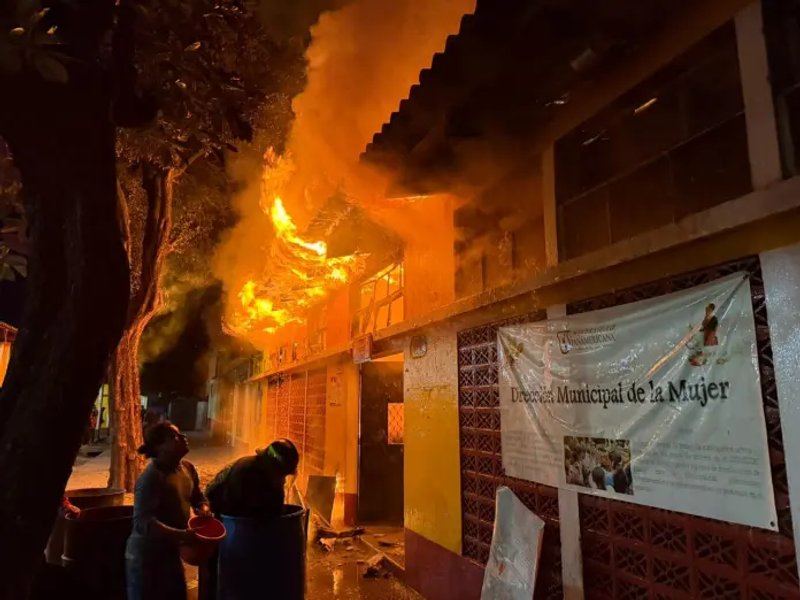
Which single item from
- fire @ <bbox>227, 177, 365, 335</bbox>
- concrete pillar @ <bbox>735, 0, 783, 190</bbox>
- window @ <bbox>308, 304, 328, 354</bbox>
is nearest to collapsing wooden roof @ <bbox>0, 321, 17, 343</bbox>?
fire @ <bbox>227, 177, 365, 335</bbox>

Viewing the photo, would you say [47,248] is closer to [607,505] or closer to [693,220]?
[693,220]

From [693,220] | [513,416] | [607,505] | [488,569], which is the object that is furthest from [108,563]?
[693,220]

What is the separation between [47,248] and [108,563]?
12.6 ft

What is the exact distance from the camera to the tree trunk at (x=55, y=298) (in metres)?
2.42

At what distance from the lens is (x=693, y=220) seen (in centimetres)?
362

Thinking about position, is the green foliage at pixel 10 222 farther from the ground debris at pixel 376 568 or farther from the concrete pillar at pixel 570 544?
the ground debris at pixel 376 568

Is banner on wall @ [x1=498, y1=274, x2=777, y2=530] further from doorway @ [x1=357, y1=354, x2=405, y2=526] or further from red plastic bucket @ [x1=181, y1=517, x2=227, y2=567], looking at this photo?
doorway @ [x1=357, y1=354, x2=405, y2=526]

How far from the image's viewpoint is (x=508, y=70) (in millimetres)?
4570

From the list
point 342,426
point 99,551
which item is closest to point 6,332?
point 342,426

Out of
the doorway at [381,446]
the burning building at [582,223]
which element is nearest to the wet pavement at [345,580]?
the burning building at [582,223]

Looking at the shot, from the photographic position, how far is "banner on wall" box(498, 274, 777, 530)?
3400mm

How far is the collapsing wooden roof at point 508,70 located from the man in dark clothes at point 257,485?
336cm

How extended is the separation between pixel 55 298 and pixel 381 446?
841 centimetres

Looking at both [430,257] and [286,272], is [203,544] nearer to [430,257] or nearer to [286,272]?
[430,257]
